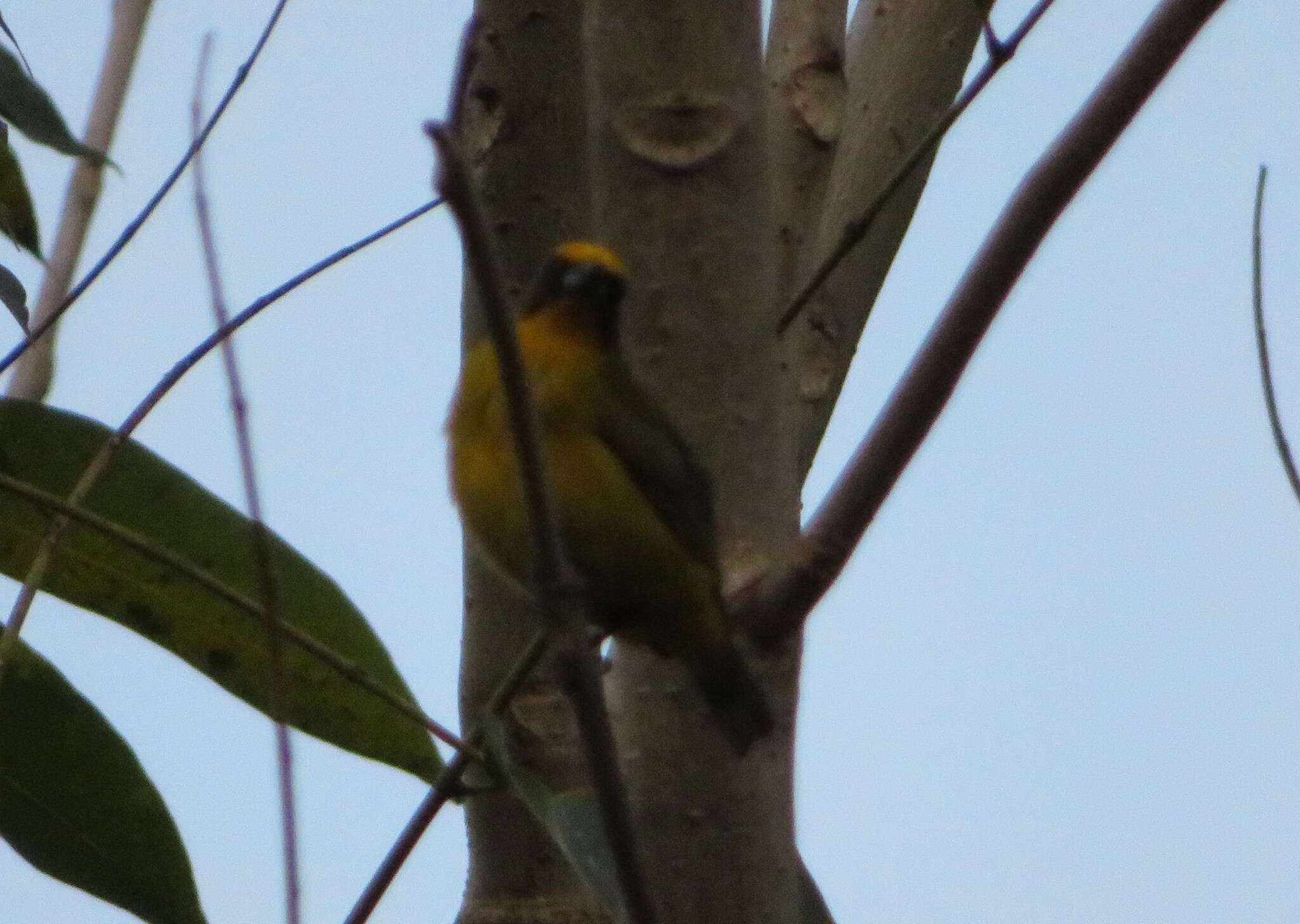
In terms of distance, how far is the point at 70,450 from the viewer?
1820 mm

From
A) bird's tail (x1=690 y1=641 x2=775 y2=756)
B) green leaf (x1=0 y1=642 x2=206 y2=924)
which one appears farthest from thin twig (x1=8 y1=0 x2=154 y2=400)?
bird's tail (x1=690 y1=641 x2=775 y2=756)

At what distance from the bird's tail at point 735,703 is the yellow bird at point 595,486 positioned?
27 cm

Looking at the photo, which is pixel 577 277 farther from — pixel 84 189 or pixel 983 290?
pixel 983 290

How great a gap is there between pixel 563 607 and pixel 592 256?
3.26 ft

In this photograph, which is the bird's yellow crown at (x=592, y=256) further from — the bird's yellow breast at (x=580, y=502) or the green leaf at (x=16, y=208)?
the green leaf at (x=16, y=208)

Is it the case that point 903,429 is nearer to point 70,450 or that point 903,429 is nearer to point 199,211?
point 199,211

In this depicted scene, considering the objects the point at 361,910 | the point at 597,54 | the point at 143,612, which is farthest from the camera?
the point at 597,54

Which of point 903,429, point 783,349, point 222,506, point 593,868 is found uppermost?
point 783,349

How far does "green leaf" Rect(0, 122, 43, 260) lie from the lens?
2092 millimetres

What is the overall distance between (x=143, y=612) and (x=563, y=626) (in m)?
0.75

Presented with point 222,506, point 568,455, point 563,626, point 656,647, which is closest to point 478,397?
point 568,455

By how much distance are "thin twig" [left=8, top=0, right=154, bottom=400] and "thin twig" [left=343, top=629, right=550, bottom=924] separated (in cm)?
78

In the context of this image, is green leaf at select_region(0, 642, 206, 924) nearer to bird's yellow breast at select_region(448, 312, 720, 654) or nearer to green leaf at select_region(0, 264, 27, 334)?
green leaf at select_region(0, 264, 27, 334)

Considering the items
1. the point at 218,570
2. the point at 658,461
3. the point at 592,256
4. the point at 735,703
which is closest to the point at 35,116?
the point at 218,570
